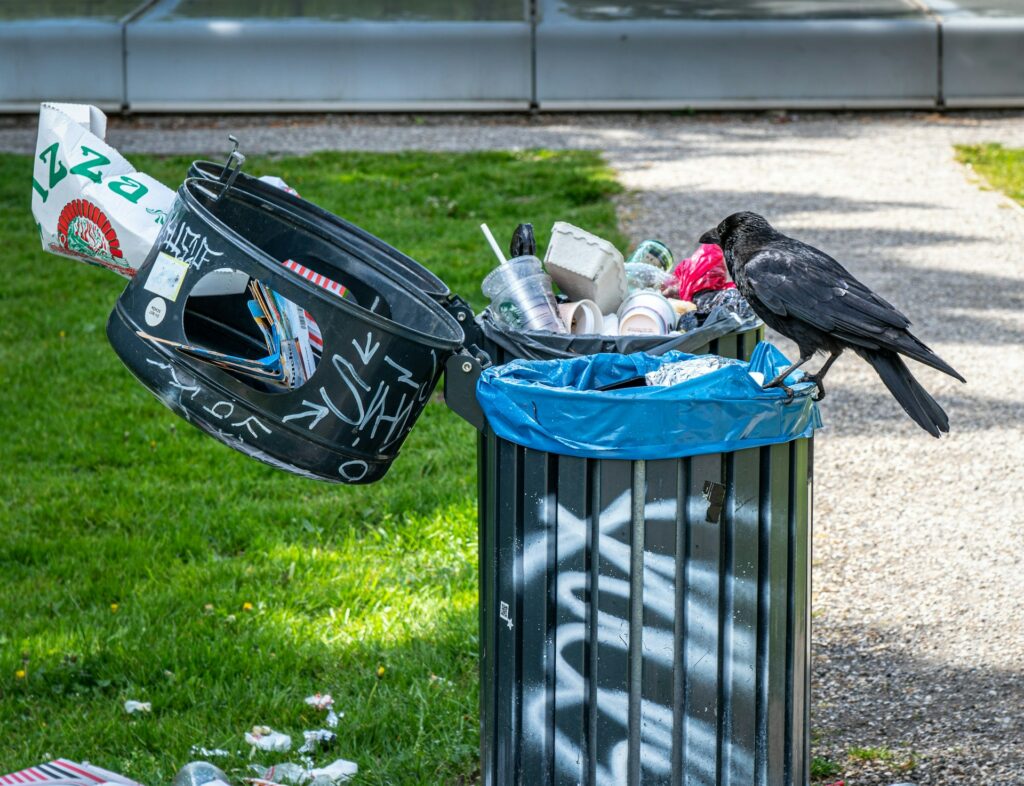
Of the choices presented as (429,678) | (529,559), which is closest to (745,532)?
(529,559)

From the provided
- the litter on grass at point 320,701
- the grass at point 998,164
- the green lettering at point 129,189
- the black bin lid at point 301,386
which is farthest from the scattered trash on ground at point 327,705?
the grass at point 998,164

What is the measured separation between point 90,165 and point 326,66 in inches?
394

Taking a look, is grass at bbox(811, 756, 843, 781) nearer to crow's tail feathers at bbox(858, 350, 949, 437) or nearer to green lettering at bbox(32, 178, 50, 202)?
crow's tail feathers at bbox(858, 350, 949, 437)

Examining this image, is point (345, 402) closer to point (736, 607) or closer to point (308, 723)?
point (736, 607)

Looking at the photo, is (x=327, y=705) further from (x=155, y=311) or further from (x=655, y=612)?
(x=655, y=612)

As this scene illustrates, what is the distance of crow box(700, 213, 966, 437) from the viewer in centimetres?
220

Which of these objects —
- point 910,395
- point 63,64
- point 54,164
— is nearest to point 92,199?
point 54,164

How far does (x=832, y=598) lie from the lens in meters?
3.82

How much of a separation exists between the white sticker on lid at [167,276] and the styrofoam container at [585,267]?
33.1 inches

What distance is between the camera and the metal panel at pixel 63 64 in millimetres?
12289

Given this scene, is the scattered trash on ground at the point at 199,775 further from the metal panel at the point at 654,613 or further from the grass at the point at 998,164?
the grass at the point at 998,164

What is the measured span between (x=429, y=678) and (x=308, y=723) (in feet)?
1.11

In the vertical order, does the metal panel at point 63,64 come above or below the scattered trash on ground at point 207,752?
above

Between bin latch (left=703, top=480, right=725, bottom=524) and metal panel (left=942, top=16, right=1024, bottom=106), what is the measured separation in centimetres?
1098
